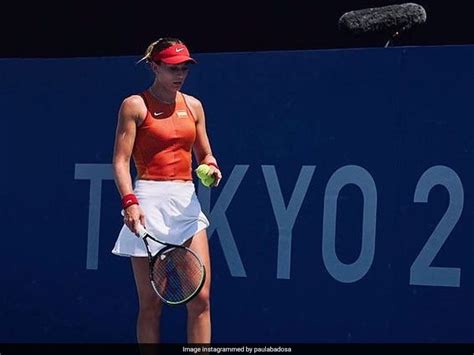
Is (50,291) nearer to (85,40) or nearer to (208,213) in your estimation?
(208,213)

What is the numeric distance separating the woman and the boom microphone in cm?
117

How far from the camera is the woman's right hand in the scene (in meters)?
6.05

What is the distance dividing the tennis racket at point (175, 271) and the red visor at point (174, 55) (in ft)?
2.46

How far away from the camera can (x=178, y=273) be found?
6.13 meters

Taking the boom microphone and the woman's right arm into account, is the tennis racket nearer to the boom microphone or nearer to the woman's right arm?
the woman's right arm

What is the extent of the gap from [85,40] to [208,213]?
178 centimetres

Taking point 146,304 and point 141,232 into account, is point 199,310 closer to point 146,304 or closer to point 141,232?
point 146,304

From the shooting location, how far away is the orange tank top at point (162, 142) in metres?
6.29

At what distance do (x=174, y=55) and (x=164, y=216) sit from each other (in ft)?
2.31

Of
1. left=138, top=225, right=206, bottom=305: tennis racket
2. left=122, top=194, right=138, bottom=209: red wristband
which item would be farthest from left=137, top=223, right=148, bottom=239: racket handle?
left=122, top=194, right=138, bottom=209: red wristband

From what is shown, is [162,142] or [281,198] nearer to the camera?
[162,142]

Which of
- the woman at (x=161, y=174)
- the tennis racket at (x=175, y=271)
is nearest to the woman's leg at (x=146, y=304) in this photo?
the woman at (x=161, y=174)

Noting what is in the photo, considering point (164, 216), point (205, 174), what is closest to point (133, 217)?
point (164, 216)

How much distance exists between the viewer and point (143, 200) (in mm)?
6270
